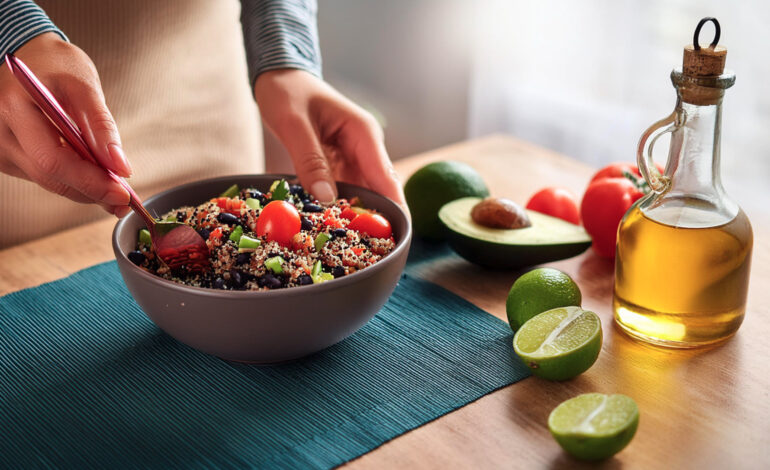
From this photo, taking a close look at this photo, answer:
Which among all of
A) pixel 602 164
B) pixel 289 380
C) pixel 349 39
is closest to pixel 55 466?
pixel 289 380

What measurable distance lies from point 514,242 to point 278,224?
433 millimetres

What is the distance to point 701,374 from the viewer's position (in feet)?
3.51

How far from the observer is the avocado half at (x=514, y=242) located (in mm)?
1306

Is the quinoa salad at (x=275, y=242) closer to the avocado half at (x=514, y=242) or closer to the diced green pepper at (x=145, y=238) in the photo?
the diced green pepper at (x=145, y=238)

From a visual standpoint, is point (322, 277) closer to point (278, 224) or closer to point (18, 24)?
point (278, 224)

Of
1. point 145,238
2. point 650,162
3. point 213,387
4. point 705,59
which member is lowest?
point 213,387

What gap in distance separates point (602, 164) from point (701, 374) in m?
1.50

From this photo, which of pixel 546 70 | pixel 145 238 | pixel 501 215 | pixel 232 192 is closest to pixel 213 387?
pixel 145 238

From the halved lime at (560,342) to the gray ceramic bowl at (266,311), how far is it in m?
0.21

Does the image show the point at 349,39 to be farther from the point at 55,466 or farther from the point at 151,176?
the point at 55,466

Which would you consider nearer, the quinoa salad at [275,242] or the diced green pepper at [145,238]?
the quinoa salad at [275,242]

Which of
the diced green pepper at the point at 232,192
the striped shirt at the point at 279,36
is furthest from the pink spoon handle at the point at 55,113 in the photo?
the striped shirt at the point at 279,36

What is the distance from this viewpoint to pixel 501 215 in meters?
1.35

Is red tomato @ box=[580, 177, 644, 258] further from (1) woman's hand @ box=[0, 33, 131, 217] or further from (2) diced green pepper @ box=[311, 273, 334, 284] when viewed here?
(1) woman's hand @ box=[0, 33, 131, 217]
